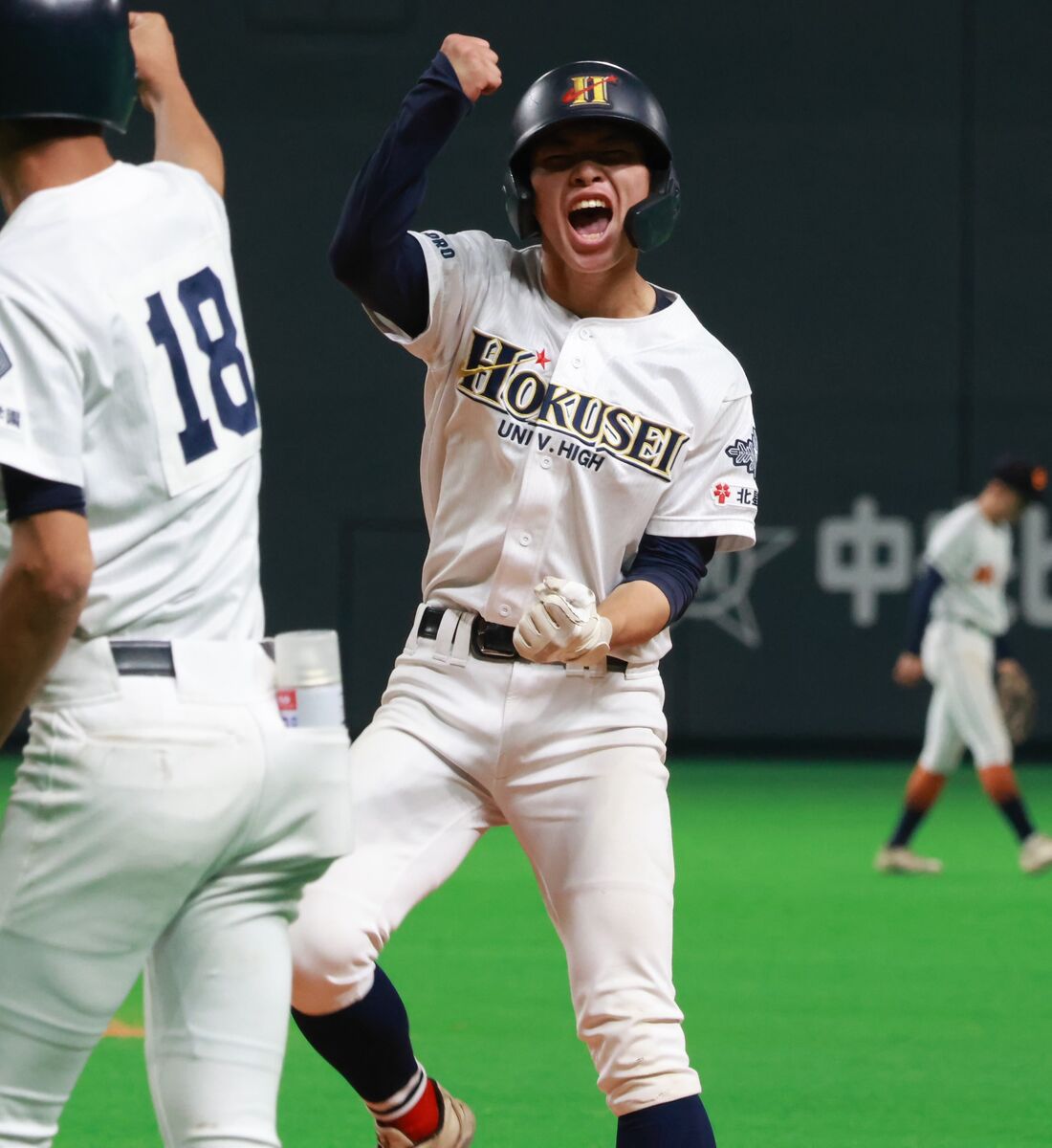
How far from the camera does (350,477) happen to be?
51.6 feet

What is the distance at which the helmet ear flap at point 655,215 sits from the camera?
4.12m

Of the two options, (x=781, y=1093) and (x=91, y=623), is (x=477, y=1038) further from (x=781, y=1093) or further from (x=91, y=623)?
(x=91, y=623)

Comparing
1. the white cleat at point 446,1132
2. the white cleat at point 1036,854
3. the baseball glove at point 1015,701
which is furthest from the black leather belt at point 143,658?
the baseball glove at point 1015,701

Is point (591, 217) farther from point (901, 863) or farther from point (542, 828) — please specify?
point (901, 863)

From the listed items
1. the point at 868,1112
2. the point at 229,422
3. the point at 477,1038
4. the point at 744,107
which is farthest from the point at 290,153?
the point at 229,422

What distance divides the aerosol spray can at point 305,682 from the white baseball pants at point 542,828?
103 centimetres

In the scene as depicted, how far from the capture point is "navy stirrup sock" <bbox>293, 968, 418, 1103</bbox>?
4.05 metres

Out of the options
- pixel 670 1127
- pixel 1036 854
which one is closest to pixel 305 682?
pixel 670 1127

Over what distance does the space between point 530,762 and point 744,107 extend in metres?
12.7

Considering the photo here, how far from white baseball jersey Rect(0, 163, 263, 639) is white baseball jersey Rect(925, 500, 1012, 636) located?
318 inches

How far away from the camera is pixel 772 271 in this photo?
52.4ft

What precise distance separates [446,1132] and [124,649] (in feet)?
6.49

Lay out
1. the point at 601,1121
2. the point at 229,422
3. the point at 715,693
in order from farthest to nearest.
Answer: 1. the point at 715,693
2. the point at 601,1121
3. the point at 229,422

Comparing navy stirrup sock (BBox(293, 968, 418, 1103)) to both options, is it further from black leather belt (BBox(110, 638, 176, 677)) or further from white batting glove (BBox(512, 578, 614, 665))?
black leather belt (BBox(110, 638, 176, 677))
